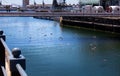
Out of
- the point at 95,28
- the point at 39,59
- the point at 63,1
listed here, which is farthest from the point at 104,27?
the point at 63,1

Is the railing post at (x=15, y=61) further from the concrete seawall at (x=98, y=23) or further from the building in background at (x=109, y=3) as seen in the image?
the building in background at (x=109, y=3)

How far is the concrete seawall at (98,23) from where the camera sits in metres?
59.6

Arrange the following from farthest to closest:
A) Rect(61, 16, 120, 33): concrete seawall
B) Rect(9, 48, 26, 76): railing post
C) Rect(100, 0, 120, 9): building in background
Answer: Rect(100, 0, 120, 9): building in background
Rect(61, 16, 120, 33): concrete seawall
Rect(9, 48, 26, 76): railing post

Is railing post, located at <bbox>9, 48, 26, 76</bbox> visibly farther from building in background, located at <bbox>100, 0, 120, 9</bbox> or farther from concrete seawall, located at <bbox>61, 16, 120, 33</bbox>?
building in background, located at <bbox>100, 0, 120, 9</bbox>

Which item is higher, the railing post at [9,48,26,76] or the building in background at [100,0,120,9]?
the building in background at [100,0,120,9]

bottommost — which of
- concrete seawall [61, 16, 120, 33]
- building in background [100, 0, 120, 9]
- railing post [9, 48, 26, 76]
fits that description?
concrete seawall [61, 16, 120, 33]

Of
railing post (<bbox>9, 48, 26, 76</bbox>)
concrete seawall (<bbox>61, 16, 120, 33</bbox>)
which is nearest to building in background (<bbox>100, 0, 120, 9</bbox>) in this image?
concrete seawall (<bbox>61, 16, 120, 33</bbox>)

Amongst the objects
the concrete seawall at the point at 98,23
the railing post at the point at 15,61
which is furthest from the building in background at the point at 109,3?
the railing post at the point at 15,61

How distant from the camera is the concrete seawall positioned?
2345 inches

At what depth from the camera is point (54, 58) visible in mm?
27906

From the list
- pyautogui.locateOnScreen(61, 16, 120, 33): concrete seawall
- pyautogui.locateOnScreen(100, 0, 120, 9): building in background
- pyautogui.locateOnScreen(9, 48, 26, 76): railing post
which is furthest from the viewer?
pyautogui.locateOnScreen(100, 0, 120, 9): building in background

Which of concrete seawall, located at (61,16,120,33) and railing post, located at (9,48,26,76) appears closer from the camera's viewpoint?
railing post, located at (9,48,26,76)

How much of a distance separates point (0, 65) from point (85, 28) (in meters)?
63.2

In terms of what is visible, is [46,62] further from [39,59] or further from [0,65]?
[0,65]
